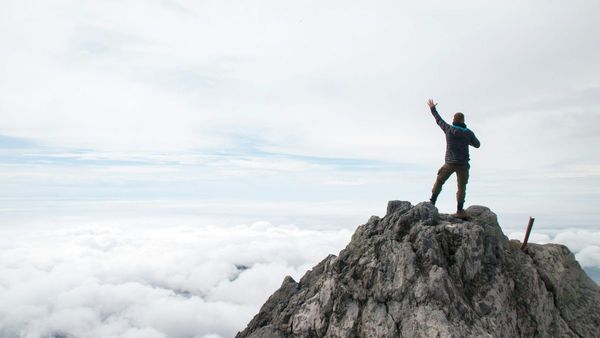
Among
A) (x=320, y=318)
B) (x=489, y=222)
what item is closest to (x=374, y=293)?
(x=320, y=318)

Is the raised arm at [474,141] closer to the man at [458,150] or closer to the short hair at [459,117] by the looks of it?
the man at [458,150]

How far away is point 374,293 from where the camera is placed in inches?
739

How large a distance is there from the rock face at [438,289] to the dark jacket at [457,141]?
3154mm

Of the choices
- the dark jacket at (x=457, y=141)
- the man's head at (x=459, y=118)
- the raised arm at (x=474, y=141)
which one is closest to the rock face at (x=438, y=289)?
the dark jacket at (x=457, y=141)

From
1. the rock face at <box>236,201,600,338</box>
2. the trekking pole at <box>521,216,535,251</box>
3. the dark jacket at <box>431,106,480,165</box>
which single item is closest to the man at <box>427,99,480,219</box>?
the dark jacket at <box>431,106,480,165</box>

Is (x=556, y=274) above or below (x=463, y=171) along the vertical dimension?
below

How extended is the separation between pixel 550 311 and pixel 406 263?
746 centimetres

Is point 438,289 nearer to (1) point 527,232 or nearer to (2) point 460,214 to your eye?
(2) point 460,214

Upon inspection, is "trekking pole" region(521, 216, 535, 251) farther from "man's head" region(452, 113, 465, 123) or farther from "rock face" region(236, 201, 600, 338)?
"man's head" region(452, 113, 465, 123)

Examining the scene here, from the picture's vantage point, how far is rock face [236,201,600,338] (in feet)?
57.3

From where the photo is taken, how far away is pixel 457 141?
2216 centimetres

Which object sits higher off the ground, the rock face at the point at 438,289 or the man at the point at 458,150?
the man at the point at 458,150

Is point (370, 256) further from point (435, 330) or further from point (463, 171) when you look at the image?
point (463, 171)

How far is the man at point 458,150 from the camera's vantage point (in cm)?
2205
